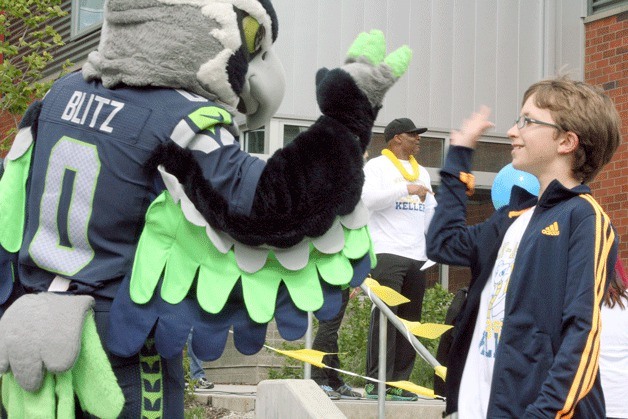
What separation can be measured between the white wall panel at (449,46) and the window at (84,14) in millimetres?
3476

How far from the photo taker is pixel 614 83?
38.6 feet

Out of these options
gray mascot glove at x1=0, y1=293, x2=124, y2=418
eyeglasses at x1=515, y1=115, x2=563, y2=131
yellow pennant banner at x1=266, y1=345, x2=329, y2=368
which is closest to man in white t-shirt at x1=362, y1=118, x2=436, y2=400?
yellow pennant banner at x1=266, y1=345, x2=329, y2=368

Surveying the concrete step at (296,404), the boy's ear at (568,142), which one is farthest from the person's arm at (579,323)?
the concrete step at (296,404)

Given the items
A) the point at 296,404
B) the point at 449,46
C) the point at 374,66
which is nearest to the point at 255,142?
the point at 449,46

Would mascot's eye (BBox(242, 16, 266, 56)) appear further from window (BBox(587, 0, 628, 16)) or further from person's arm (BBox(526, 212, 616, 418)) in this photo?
window (BBox(587, 0, 628, 16))

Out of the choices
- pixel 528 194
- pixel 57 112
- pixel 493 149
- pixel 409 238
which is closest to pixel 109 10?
pixel 57 112

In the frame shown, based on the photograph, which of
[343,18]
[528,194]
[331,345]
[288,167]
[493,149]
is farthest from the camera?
[493,149]

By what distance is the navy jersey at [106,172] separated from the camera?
3.40 m

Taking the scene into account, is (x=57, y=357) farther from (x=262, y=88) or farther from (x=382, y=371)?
(x=382, y=371)

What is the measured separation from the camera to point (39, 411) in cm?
340

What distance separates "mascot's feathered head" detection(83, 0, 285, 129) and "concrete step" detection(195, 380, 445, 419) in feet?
7.39

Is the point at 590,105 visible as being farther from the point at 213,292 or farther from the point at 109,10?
the point at 109,10

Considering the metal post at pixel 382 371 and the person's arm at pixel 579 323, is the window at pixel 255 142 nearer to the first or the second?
the metal post at pixel 382 371

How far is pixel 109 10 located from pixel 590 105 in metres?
1.50
